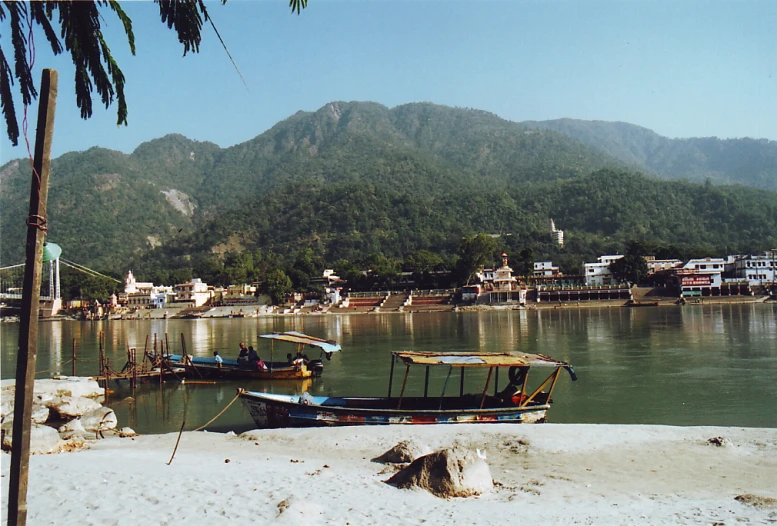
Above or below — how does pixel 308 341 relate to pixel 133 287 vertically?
below

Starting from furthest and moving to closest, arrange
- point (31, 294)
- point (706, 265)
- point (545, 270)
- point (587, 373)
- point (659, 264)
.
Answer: point (545, 270), point (659, 264), point (706, 265), point (587, 373), point (31, 294)

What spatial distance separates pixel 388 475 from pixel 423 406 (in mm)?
5662

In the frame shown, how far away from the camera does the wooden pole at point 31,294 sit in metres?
3.96

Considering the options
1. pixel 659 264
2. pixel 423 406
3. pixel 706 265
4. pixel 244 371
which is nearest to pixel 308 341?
pixel 244 371

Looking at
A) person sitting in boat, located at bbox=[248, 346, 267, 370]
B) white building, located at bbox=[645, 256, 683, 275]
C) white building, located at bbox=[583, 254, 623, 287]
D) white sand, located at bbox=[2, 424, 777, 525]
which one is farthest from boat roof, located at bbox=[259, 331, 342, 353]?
white building, located at bbox=[645, 256, 683, 275]

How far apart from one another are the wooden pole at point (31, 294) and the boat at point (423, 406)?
9.73 metres

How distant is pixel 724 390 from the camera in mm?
18703

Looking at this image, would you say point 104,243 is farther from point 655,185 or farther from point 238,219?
point 655,185

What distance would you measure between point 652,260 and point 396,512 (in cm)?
9335

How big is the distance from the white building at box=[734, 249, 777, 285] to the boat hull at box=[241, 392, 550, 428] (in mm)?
77620

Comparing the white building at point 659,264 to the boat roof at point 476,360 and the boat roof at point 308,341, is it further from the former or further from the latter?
the boat roof at point 476,360

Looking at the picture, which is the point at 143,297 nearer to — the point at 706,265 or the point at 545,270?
the point at 545,270

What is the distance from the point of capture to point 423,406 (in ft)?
48.0

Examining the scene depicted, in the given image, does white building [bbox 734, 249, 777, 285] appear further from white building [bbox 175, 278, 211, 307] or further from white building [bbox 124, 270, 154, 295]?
white building [bbox 124, 270, 154, 295]
